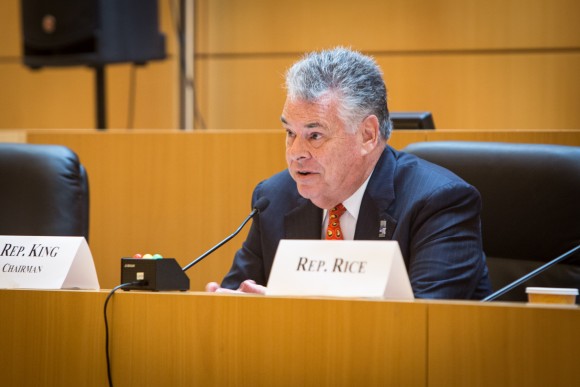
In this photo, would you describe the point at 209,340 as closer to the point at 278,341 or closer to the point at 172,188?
the point at 278,341

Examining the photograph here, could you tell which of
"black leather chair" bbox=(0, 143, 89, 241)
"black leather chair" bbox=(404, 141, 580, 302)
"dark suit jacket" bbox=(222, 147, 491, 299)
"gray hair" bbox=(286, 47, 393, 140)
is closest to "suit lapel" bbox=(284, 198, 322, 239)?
"dark suit jacket" bbox=(222, 147, 491, 299)

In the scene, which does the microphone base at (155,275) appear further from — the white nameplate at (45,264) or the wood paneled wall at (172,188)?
the wood paneled wall at (172,188)

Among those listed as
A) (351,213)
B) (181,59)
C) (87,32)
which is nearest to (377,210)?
(351,213)

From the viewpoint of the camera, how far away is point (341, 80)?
2074 millimetres

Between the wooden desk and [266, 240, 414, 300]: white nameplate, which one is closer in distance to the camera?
the wooden desk

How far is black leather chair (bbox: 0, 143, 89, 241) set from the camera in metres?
2.37

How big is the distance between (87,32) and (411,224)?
2.31 metres

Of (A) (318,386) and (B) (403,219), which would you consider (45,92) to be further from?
(A) (318,386)

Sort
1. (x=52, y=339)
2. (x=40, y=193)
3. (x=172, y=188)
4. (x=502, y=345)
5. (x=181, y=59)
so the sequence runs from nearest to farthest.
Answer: (x=502, y=345)
(x=52, y=339)
(x=40, y=193)
(x=172, y=188)
(x=181, y=59)

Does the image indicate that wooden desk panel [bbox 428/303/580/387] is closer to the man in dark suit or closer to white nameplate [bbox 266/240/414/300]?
white nameplate [bbox 266/240/414/300]

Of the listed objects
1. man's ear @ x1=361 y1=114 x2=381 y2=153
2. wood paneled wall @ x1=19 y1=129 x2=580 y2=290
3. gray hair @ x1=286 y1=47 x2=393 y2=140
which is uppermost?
gray hair @ x1=286 y1=47 x2=393 y2=140

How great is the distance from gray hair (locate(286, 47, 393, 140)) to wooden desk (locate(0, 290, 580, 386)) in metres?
0.82

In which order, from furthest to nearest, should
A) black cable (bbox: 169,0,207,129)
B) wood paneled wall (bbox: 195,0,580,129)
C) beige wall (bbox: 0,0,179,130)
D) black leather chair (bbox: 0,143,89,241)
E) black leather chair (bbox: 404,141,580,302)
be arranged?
beige wall (bbox: 0,0,179,130)
black cable (bbox: 169,0,207,129)
wood paneled wall (bbox: 195,0,580,129)
black leather chair (bbox: 0,143,89,241)
black leather chair (bbox: 404,141,580,302)

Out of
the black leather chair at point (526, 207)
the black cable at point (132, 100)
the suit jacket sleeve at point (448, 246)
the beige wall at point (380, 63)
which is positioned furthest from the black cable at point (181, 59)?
the suit jacket sleeve at point (448, 246)
